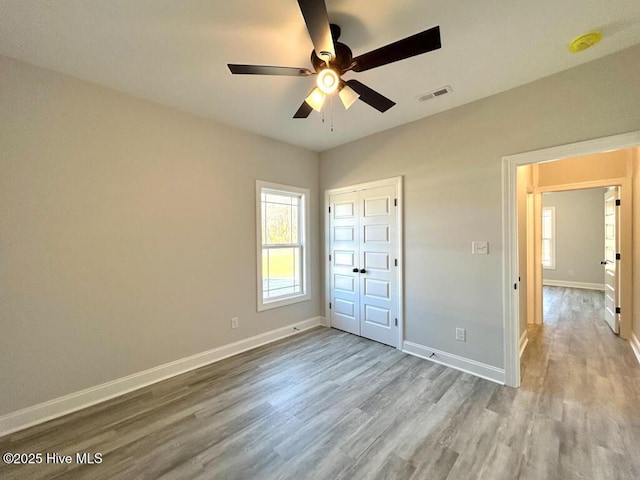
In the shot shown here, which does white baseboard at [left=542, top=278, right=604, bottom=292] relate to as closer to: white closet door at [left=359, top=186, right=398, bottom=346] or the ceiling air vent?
white closet door at [left=359, top=186, right=398, bottom=346]

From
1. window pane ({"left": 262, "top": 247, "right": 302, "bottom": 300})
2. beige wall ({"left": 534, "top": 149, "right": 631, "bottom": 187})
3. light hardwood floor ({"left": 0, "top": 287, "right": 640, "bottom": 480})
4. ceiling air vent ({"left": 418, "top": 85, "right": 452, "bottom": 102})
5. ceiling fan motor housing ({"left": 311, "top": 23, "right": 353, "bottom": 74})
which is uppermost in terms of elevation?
ceiling air vent ({"left": 418, "top": 85, "right": 452, "bottom": 102})

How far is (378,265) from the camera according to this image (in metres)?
3.58

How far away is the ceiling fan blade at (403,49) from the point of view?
4.47ft

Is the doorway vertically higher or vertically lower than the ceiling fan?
lower

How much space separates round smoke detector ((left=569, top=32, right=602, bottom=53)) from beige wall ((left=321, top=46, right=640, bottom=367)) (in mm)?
302

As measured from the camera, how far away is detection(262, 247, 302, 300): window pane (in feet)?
12.3

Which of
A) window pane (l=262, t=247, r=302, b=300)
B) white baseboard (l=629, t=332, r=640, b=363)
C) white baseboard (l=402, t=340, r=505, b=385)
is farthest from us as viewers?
window pane (l=262, t=247, r=302, b=300)

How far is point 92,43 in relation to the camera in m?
1.88

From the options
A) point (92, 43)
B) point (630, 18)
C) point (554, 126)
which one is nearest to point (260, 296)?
point (92, 43)

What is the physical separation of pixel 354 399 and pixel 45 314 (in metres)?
2.66

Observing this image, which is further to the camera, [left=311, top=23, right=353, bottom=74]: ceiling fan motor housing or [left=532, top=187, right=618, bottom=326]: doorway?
[left=532, top=187, right=618, bottom=326]: doorway

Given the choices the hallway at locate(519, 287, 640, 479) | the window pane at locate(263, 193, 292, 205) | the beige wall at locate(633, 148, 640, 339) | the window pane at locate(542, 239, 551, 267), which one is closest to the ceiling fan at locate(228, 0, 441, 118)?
the window pane at locate(263, 193, 292, 205)

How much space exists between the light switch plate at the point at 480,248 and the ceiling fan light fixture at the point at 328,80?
208 centimetres

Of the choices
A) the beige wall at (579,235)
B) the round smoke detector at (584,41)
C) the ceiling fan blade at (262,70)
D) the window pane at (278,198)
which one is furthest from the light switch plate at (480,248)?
the beige wall at (579,235)
